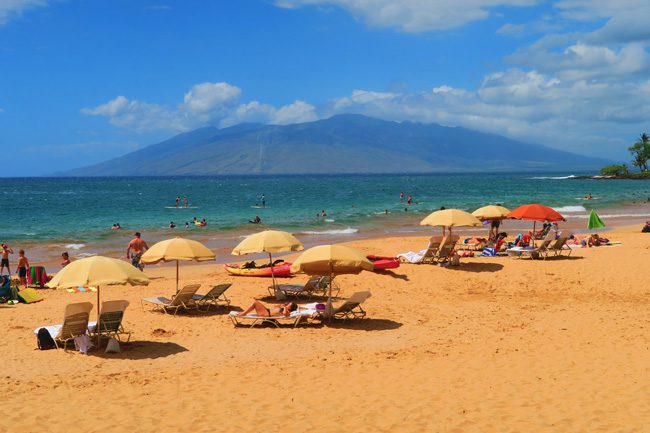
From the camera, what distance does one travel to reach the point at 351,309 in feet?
44.0

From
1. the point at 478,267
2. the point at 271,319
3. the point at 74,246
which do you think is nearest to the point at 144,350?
the point at 271,319

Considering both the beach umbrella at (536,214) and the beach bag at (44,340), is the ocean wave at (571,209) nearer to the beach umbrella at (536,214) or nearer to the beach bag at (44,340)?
the beach umbrella at (536,214)

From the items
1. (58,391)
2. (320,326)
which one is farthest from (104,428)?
(320,326)

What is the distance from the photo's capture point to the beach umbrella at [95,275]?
10.7 metres

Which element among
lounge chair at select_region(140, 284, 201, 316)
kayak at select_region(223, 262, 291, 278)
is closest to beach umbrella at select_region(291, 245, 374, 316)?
lounge chair at select_region(140, 284, 201, 316)

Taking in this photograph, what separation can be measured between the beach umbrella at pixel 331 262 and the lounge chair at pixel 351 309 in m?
0.16

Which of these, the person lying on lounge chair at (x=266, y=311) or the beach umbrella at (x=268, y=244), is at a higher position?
the beach umbrella at (x=268, y=244)

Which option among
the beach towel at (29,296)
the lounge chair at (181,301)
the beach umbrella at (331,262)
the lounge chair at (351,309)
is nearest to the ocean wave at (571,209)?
the lounge chair at (351,309)

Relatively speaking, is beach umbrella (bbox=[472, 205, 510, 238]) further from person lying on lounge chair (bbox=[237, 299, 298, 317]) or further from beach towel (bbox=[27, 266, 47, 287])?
beach towel (bbox=[27, 266, 47, 287])

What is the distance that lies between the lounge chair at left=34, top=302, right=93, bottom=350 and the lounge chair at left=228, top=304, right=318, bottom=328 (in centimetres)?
299

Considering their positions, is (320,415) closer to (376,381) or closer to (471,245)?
(376,381)

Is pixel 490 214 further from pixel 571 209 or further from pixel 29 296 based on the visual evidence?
pixel 571 209

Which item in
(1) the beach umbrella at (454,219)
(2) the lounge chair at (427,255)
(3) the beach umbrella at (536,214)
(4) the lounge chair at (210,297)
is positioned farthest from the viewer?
(3) the beach umbrella at (536,214)

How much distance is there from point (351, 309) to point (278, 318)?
1561 mm
